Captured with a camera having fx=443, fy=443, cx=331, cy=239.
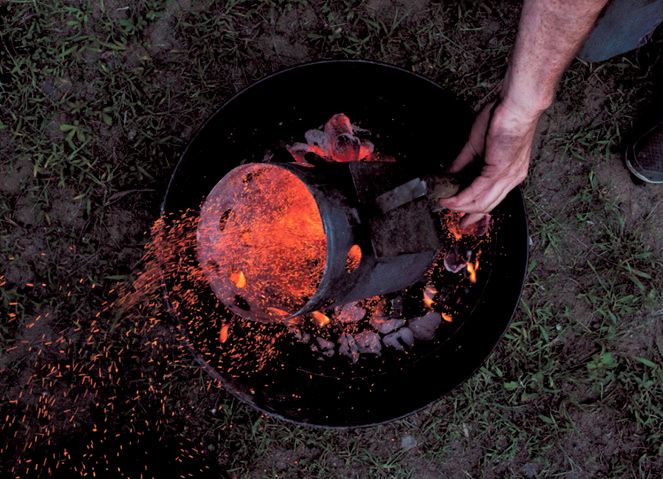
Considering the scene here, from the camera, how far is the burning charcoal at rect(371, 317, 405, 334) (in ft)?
6.54

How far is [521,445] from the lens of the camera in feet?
7.21

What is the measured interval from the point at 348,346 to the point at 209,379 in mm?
753

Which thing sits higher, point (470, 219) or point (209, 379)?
point (470, 219)

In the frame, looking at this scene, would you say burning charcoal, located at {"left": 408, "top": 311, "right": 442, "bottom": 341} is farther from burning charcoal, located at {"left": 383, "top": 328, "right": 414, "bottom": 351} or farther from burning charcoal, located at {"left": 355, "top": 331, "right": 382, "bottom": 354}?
burning charcoal, located at {"left": 355, "top": 331, "right": 382, "bottom": 354}

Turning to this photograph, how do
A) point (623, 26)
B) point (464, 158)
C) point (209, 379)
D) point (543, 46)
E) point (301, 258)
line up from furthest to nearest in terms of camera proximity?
1. point (209, 379)
2. point (623, 26)
3. point (301, 258)
4. point (464, 158)
5. point (543, 46)

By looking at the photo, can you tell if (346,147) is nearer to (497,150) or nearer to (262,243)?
(262,243)

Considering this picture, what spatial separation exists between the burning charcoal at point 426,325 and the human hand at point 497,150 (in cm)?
67

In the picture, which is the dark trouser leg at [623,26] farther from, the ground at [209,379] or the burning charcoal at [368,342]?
the burning charcoal at [368,342]

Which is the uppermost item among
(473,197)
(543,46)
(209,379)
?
(543,46)

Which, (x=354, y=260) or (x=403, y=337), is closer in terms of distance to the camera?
(x=354, y=260)

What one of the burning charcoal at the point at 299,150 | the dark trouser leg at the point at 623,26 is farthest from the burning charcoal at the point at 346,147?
the dark trouser leg at the point at 623,26

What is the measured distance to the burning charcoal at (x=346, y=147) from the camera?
186cm

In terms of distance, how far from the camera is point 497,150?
1.37 metres

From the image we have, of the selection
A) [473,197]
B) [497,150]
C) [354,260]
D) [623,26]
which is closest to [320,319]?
[354,260]
